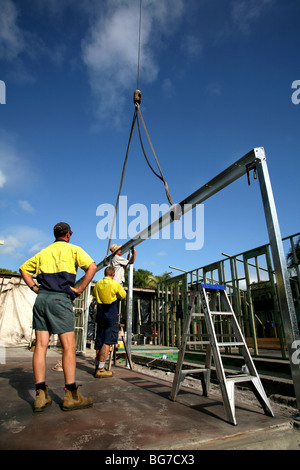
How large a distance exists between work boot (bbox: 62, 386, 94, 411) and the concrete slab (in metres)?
0.06

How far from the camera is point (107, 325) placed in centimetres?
430

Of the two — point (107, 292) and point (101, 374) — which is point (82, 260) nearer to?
point (107, 292)

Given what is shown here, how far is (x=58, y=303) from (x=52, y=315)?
4.5 inches

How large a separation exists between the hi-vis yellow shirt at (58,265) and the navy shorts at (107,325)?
195 centimetres

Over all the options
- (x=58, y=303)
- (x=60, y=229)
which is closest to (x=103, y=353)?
(x=58, y=303)

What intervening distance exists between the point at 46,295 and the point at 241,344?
1.96 meters

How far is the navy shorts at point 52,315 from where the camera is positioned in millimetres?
2309

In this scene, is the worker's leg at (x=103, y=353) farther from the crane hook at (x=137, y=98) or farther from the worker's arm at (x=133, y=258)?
the crane hook at (x=137, y=98)

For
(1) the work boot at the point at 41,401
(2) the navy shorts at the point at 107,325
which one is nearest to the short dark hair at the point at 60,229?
(1) the work boot at the point at 41,401

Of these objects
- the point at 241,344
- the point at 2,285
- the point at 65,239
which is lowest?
the point at 241,344
